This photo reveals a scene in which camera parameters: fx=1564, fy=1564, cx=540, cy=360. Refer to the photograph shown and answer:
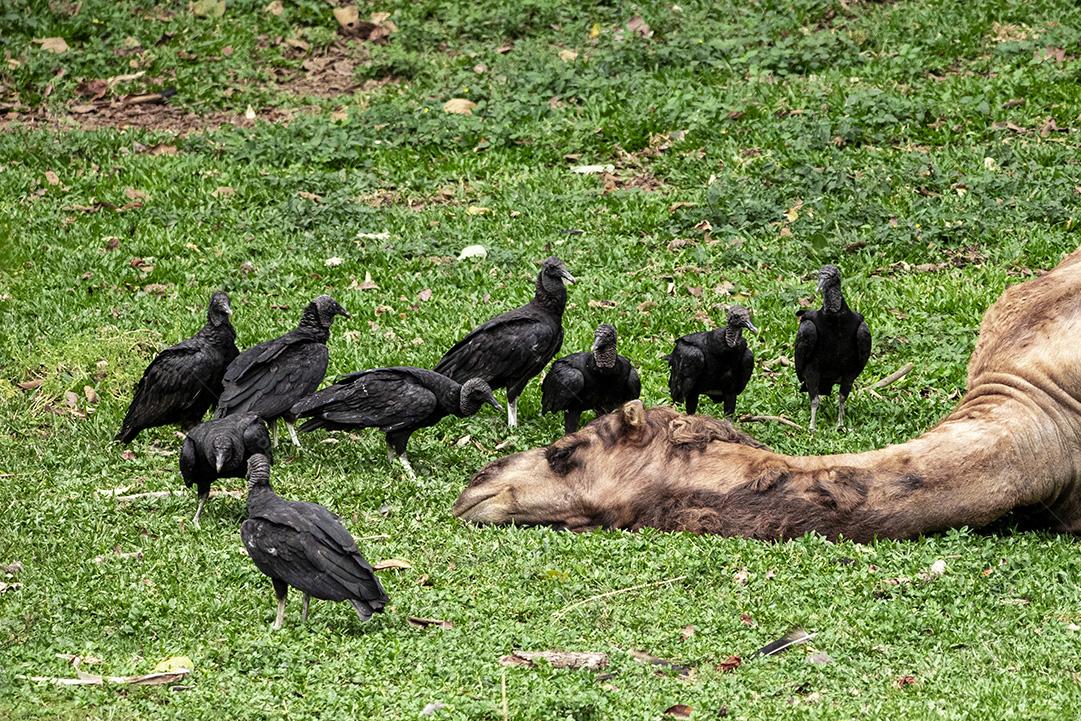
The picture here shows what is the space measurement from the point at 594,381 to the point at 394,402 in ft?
3.93

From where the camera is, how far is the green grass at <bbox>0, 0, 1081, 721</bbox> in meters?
6.04

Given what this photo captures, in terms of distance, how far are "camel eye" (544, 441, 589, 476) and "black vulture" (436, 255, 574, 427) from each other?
1501mm

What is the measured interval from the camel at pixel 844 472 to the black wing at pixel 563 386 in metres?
1.10

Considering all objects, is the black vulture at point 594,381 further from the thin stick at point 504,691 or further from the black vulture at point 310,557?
the thin stick at point 504,691

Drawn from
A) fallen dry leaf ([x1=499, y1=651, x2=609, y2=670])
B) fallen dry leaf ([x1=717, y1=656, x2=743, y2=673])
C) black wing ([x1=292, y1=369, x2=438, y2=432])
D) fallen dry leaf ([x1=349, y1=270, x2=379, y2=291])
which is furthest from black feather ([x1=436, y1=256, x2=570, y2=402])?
fallen dry leaf ([x1=717, y1=656, x2=743, y2=673])

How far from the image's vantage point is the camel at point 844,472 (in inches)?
281

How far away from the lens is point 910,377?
32.3 ft

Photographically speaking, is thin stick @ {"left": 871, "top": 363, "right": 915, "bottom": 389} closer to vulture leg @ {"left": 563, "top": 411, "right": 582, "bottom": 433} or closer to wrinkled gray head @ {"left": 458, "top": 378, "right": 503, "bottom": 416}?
vulture leg @ {"left": 563, "top": 411, "right": 582, "bottom": 433}

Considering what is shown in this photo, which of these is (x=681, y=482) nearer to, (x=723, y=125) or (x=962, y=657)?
(x=962, y=657)

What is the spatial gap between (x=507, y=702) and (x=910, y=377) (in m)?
5.03

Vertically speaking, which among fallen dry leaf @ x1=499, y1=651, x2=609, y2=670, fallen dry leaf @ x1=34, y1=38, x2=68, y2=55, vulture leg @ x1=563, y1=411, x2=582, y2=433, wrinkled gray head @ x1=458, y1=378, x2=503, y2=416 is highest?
fallen dry leaf @ x1=34, y1=38, x2=68, y2=55

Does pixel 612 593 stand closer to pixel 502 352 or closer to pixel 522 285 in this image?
pixel 502 352

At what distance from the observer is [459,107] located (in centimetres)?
1507

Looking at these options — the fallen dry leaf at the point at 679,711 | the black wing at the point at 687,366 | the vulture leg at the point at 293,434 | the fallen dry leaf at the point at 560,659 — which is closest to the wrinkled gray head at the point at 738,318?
the black wing at the point at 687,366
